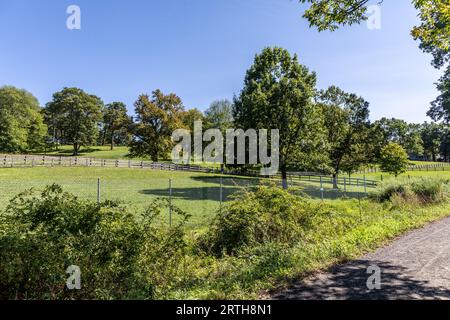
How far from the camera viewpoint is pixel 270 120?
2889cm

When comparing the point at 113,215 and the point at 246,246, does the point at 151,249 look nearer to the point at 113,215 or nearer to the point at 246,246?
the point at 113,215

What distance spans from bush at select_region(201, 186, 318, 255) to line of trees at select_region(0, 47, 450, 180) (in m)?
19.5

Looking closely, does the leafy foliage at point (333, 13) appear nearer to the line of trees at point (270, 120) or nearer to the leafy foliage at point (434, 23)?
the leafy foliage at point (434, 23)

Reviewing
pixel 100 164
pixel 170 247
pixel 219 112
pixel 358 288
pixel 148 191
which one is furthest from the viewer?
pixel 219 112

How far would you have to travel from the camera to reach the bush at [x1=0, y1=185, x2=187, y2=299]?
4789mm

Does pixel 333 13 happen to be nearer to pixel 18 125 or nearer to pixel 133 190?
pixel 133 190

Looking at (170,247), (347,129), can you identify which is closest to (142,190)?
(170,247)

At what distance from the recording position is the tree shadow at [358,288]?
493 centimetres

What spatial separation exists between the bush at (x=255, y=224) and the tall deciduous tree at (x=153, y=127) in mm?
41012

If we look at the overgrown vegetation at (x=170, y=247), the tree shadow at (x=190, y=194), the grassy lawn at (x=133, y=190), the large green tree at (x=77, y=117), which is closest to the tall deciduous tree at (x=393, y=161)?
the grassy lawn at (x=133, y=190)

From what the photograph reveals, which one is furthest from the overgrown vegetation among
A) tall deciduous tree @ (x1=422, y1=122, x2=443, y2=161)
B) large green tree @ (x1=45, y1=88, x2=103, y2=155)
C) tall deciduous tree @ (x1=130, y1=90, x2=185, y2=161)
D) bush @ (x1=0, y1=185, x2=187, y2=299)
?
tall deciduous tree @ (x1=422, y1=122, x2=443, y2=161)

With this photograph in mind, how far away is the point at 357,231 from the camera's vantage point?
31.0 ft

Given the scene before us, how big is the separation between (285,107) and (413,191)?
47.7 ft

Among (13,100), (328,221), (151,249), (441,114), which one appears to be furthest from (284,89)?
(13,100)
